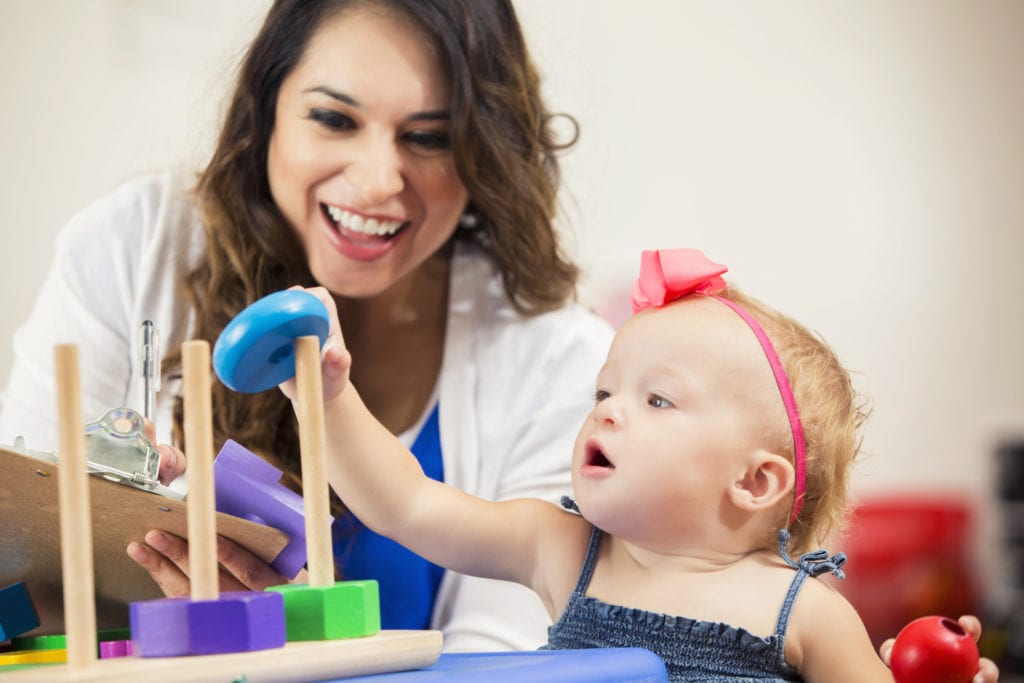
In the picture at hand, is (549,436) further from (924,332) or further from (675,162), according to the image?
(924,332)

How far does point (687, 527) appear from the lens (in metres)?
0.82

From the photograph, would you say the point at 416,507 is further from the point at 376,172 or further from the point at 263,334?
the point at 376,172

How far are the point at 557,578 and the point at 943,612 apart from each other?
3109mm

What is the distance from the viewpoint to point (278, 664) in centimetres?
59

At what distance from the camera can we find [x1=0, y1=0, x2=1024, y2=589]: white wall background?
3.55 meters

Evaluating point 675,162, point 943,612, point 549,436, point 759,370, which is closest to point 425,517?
point 759,370

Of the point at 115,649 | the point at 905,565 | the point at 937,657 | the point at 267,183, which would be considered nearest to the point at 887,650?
the point at 937,657

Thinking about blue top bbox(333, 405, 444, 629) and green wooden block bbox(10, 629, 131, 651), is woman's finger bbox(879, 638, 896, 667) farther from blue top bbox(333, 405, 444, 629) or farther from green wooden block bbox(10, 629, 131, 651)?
blue top bbox(333, 405, 444, 629)

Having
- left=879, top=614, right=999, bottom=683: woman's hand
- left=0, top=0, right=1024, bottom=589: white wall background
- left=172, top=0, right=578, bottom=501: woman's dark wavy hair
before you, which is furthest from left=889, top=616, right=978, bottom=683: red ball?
left=0, top=0, right=1024, bottom=589: white wall background

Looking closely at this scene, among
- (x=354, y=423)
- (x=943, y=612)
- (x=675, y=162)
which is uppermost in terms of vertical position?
(x=675, y=162)

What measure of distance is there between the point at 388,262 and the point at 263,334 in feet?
Answer: 2.17

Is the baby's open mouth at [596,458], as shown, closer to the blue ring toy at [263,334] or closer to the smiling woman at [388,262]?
the blue ring toy at [263,334]

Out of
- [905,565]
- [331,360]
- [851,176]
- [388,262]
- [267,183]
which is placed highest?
[851,176]

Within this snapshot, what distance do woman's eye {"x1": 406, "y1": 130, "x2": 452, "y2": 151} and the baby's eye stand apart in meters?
0.53
